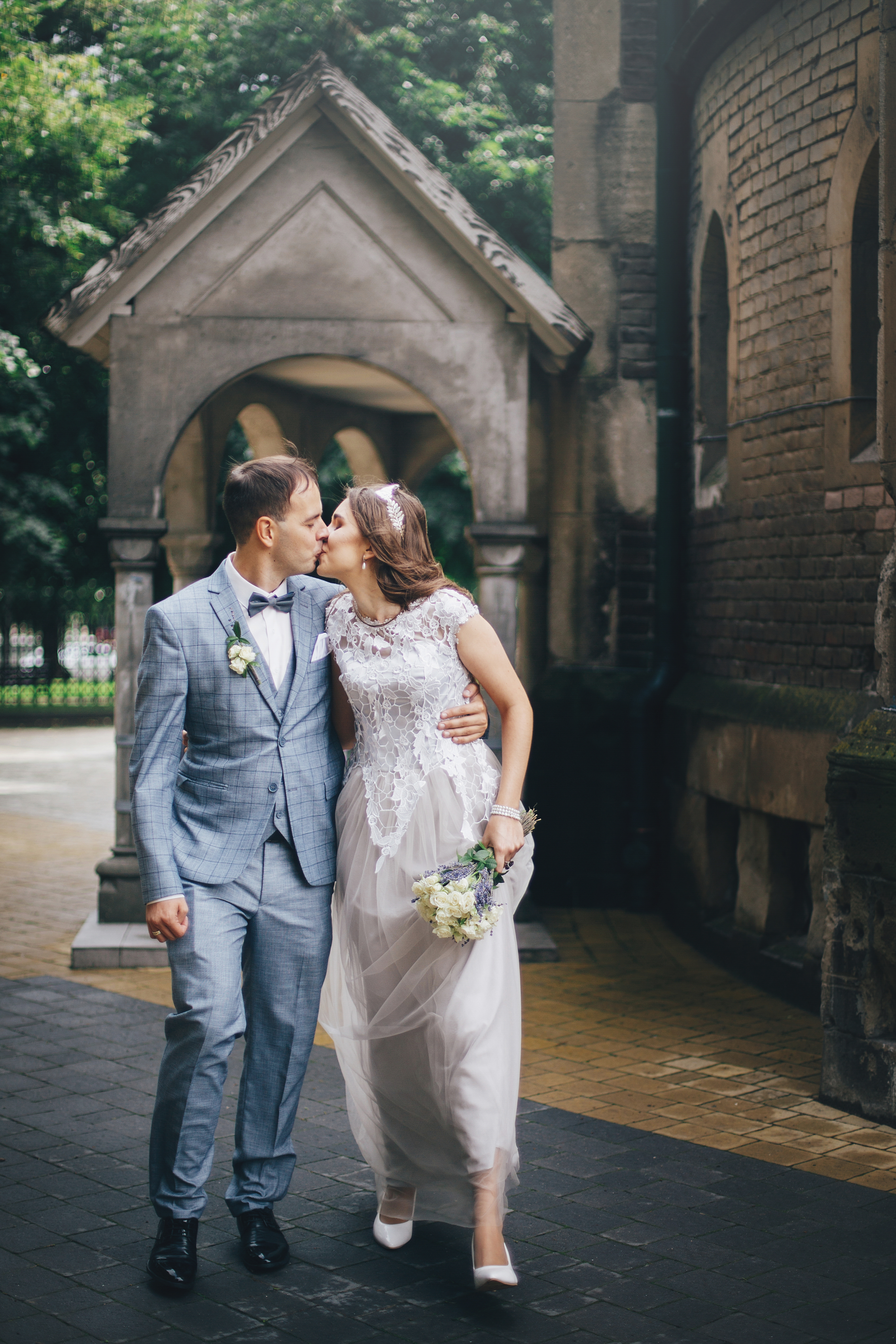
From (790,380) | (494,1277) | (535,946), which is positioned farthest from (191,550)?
(494,1277)

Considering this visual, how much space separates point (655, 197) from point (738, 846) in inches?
167

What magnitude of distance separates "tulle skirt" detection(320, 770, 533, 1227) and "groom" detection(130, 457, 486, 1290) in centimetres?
12

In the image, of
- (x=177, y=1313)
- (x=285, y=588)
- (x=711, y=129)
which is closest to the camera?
(x=177, y=1313)

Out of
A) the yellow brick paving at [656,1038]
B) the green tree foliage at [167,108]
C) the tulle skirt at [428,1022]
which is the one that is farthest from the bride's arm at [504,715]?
the green tree foliage at [167,108]

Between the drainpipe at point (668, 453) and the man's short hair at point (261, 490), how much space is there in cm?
531

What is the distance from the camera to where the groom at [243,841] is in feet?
11.7

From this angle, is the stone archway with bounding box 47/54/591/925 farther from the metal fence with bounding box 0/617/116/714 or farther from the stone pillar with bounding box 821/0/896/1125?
the metal fence with bounding box 0/617/116/714

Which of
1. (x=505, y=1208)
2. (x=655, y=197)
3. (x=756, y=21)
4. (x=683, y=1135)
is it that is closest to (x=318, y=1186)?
(x=505, y=1208)

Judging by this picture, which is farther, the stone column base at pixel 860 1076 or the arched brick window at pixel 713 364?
the arched brick window at pixel 713 364

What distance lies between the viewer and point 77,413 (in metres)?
24.9

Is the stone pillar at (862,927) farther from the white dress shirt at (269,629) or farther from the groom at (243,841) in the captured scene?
the white dress shirt at (269,629)

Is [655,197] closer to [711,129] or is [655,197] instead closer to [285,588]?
[711,129]

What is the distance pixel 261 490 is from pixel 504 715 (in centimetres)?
87

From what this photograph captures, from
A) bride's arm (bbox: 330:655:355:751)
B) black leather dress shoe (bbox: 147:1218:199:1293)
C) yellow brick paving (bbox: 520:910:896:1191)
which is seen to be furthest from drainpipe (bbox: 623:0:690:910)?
black leather dress shoe (bbox: 147:1218:199:1293)
